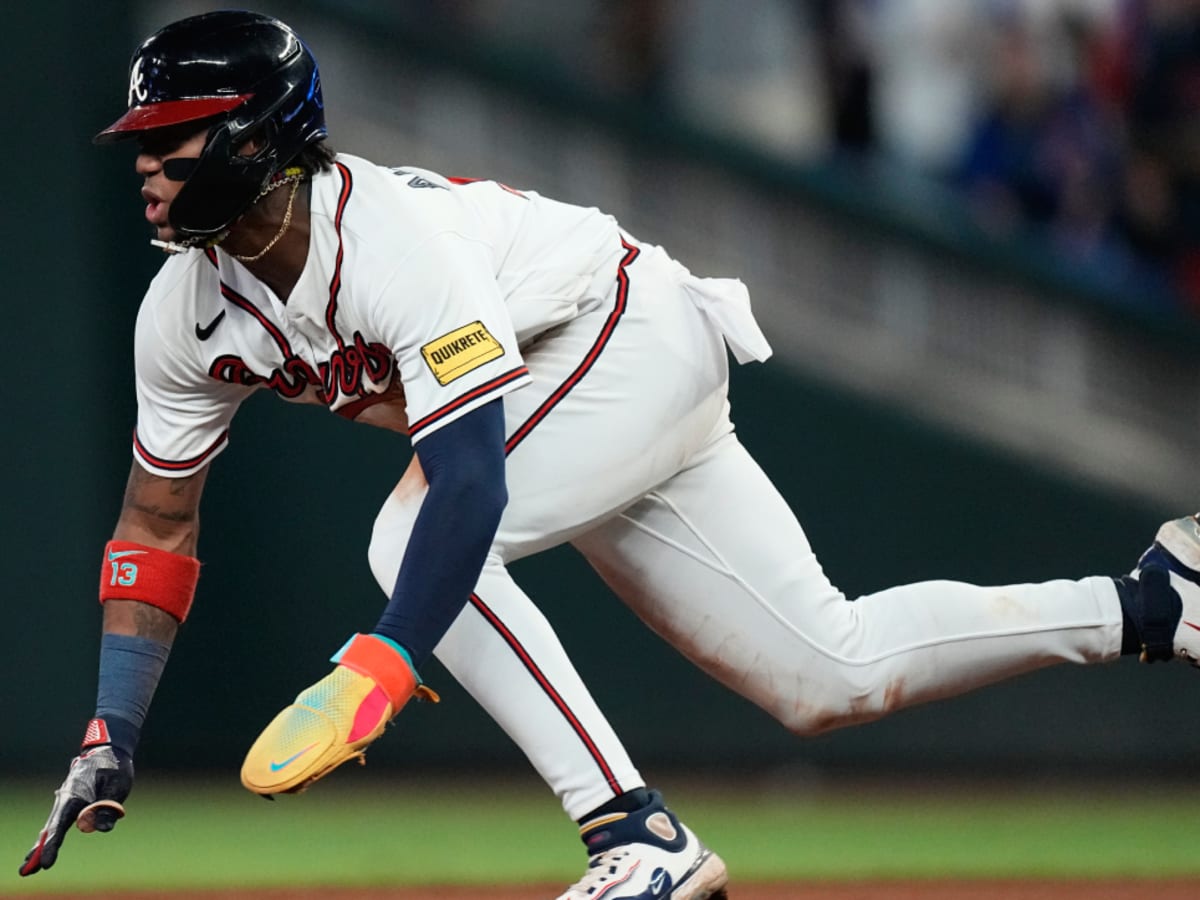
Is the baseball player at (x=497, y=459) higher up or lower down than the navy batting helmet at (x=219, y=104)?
lower down

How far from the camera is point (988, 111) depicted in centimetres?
665

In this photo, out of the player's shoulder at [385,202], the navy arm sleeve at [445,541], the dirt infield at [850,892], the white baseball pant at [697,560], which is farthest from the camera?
the dirt infield at [850,892]

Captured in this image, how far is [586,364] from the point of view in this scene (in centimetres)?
307

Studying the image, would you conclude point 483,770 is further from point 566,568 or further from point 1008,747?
→ point 1008,747

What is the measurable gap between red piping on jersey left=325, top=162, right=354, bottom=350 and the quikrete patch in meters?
0.21

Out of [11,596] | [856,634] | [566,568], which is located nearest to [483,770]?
[566,568]

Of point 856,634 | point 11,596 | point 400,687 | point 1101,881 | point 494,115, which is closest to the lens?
point 400,687

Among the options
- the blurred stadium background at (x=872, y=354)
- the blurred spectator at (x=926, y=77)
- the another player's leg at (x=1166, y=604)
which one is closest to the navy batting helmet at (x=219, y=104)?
the another player's leg at (x=1166, y=604)

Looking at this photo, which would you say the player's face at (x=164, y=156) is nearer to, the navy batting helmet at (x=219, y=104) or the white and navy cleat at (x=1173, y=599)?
the navy batting helmet at (x=219, y=104)

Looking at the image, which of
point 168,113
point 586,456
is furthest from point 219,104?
point 586,456

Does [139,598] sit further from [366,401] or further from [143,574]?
[366,401]

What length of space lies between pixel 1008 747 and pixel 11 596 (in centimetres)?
356

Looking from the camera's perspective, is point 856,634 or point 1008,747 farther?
point 1008,747

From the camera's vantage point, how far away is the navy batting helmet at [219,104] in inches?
110
